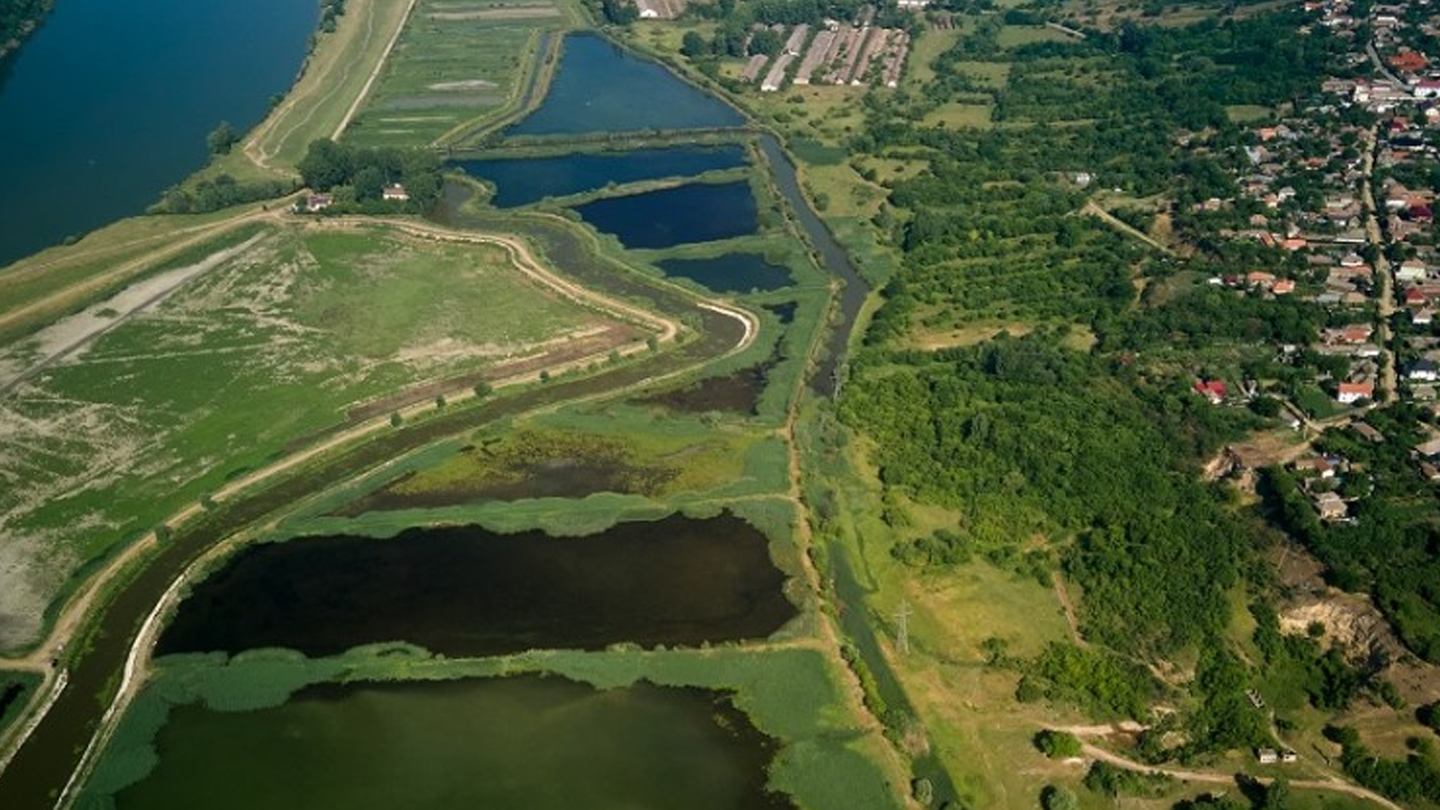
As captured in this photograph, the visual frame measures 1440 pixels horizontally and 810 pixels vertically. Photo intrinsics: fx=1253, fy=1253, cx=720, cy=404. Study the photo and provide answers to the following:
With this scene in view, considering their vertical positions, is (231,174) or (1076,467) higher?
(231,174)

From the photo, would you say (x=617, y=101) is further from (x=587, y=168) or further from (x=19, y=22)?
(x=19, y=22)

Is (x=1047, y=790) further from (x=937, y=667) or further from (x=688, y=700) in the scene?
(x=688, y=700)

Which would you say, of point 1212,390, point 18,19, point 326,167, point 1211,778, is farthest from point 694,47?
point 1211,778

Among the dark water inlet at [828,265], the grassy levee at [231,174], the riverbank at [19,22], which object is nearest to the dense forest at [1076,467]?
the dark water inlet at [828,265]

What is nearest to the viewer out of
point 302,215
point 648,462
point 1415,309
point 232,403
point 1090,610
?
point 1090,610

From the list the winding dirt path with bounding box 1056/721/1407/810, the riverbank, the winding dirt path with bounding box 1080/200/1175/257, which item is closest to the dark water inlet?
the winding dirt path with bounding box 1080/200/1175/257

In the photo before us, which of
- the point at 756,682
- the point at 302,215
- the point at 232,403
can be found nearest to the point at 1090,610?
the point at 756,682

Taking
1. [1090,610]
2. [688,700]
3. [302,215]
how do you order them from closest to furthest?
[688,700]
[1090,610]
[302,215]
